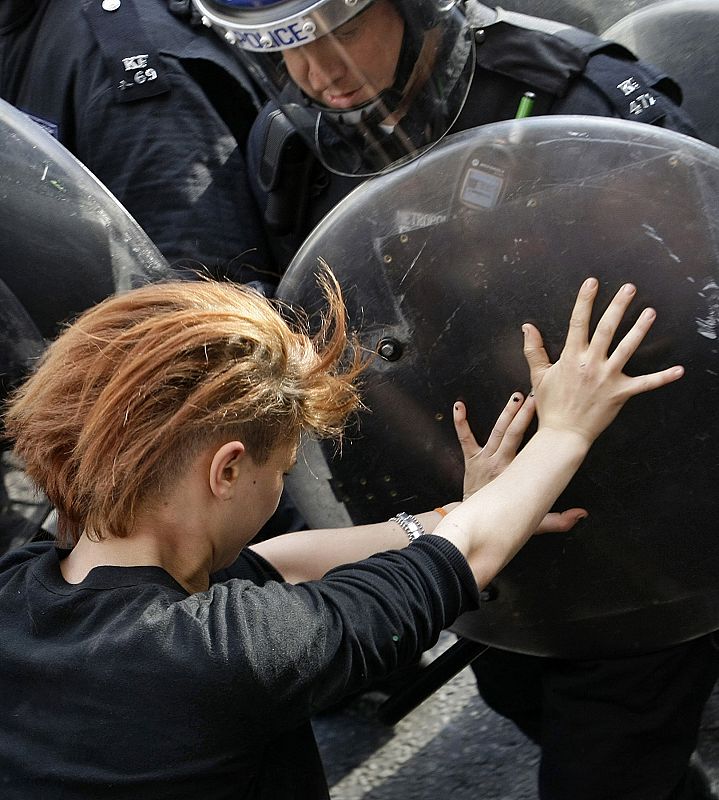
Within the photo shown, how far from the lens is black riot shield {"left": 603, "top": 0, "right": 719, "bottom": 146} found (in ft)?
6.98

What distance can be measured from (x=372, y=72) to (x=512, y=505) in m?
0.74

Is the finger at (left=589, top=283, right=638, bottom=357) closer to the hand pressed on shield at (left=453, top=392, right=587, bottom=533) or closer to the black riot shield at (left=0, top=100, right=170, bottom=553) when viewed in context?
Answer: the hand pressed on shield at (left=453, top=392, right=587, bottom=533)

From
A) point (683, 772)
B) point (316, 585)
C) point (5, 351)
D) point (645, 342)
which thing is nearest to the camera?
point (316, 585)

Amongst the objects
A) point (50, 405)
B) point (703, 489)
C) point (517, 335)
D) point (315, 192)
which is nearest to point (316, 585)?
point (50, 405)

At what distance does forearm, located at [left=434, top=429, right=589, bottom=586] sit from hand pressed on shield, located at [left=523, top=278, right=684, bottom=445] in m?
0.03

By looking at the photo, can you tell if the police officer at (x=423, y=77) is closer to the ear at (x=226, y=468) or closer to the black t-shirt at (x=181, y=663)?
the ear at (x=226, y=468)

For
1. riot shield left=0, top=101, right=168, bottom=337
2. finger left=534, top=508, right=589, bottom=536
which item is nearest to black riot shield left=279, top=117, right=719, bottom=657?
finger left=534, top=508, right=589, bottom=536

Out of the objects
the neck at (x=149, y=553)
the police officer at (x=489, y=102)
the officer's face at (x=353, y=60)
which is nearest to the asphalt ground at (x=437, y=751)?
the police officer at (x=489, y=102)

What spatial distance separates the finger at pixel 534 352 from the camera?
1.60 meters

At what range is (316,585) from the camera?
1311mm

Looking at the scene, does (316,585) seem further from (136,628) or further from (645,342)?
(645,342)

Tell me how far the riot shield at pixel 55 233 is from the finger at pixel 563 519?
74 cm

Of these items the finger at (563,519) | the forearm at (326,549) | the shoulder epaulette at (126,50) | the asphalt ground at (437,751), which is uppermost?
the shoulder epaulette at (126,50)

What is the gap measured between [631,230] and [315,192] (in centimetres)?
68
